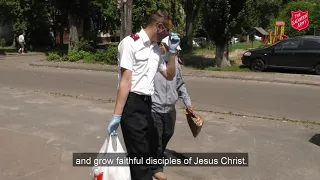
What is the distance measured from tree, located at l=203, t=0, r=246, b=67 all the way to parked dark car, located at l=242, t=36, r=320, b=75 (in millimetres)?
1340

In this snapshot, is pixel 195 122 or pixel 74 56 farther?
pixel 74 56

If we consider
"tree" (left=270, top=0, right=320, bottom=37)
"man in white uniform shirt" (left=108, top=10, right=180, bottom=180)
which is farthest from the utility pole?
"tree" (left=270, top=0, right=320, bottom=37)

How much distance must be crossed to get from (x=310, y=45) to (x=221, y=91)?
566 centimetres

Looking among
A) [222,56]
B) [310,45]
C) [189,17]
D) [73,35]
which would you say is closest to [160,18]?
[310,45]

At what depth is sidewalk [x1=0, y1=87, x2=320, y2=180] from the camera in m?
4.86

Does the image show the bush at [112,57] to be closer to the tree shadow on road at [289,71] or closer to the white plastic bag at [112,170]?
the tree shadow on road at [289,71]

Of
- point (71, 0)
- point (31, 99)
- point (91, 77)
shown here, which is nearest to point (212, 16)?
point (91, 77)

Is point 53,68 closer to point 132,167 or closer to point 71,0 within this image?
point 71,0

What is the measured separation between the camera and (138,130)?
11.3 ft

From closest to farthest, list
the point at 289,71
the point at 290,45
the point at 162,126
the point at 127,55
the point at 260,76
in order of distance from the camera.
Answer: the point at 127,55 < the point at 162,126 < the point at 260,76 < the point at 290,45 < the point at 289,71

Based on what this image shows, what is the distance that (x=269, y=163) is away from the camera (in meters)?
5.25

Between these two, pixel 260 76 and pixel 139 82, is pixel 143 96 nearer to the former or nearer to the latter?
pixel 139 82

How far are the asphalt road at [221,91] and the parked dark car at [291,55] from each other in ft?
8.04
